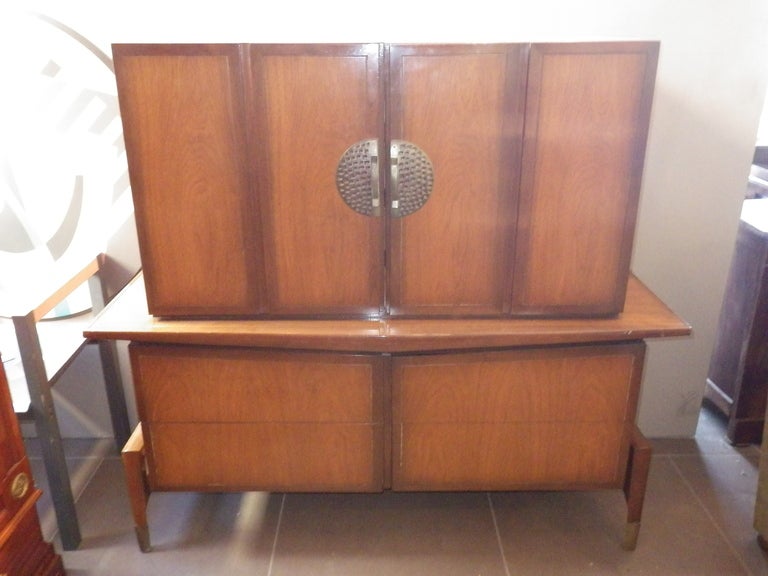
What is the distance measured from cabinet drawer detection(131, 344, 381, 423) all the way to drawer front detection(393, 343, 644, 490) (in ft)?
0.36

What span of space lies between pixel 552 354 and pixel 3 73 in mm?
1766

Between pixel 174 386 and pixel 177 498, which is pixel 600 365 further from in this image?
pixel 177 498

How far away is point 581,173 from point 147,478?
55.4 inches

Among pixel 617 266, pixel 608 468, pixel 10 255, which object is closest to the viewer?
pixel 617 266

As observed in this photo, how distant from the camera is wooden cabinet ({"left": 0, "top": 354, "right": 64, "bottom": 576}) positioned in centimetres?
160

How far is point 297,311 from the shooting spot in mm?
1721

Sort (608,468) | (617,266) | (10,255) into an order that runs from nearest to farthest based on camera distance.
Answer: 1. (617,266)
2. (608,468)
3. (10,255)

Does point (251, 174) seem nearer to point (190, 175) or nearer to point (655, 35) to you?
point (190, 175)

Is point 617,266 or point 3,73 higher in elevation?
point 3,73

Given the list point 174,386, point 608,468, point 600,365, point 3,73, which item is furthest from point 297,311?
point 3,73

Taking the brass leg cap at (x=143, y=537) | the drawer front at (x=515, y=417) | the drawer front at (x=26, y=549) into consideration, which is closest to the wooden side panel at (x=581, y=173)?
the drawer front at (x=515, y=417)

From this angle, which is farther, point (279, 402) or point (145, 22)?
point (145, 22)

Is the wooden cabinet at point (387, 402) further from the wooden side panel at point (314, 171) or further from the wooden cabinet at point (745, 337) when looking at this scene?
the wooden cabinet at point (745, 337)

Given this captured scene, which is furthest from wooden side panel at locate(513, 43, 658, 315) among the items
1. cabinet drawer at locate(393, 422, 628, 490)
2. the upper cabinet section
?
cabinet drawer at locate(393, 422, 628, 490)
